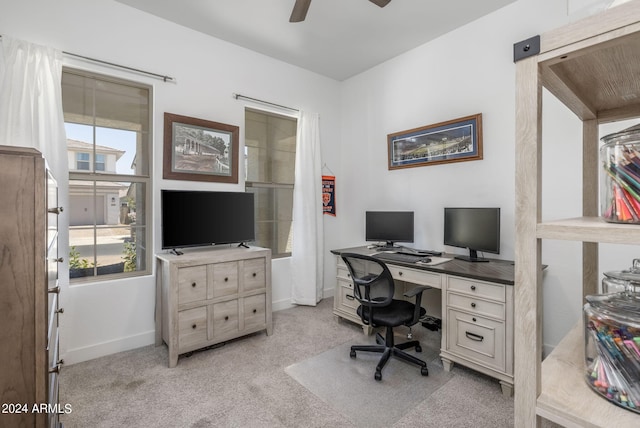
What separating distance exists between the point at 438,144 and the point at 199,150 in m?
2.50

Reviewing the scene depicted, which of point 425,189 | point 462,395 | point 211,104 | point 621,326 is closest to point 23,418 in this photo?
point 621,326

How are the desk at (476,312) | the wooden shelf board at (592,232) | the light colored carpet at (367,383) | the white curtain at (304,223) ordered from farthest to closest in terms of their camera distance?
the white curtain at (304,223), the desk at (476,312), the light colored carpet at (367,383), the wooden shelf board at (592,232)

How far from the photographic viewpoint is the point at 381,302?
227cm

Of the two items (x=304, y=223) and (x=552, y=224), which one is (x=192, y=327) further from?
(x=552, y=224)

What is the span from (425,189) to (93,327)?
3.41 m

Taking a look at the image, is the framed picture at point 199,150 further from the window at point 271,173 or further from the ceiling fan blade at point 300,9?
the ceiling fan blade at point 300,9

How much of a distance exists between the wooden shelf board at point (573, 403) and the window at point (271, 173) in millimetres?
3322

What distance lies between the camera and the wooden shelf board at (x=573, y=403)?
538 mm

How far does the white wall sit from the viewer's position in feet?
7.82

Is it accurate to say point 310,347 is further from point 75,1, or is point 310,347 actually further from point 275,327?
point 75,1

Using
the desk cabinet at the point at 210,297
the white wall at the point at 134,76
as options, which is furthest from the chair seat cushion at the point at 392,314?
the white wall at the point at 134,76

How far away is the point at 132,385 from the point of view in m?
2.16

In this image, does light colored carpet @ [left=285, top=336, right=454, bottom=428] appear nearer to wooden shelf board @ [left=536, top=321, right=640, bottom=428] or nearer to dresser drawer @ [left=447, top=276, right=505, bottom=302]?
dresser drawer @ [left=447, top=276, right=505, bottom=302]

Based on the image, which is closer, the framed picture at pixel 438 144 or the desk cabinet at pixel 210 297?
the desk cabinet at pixel 210 297
